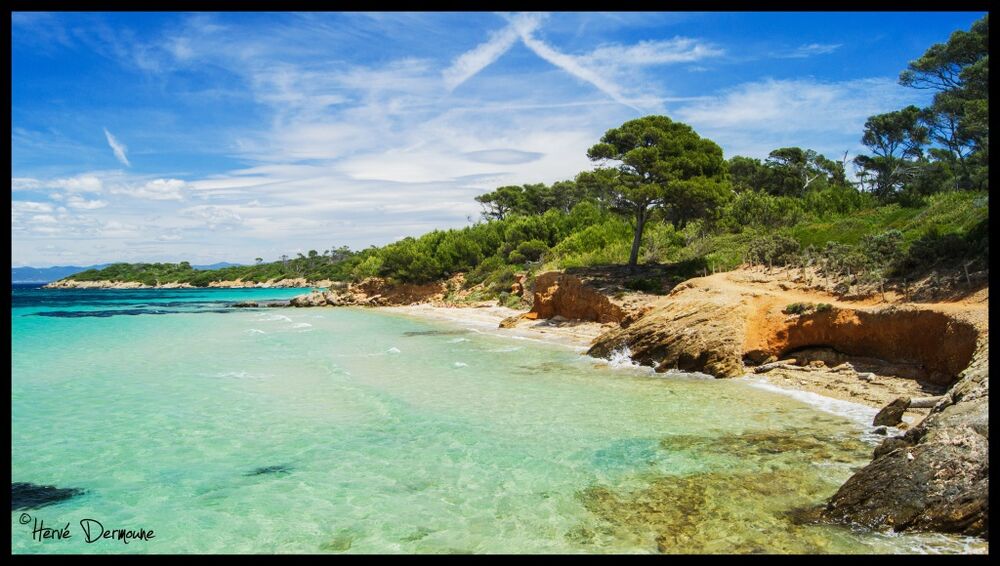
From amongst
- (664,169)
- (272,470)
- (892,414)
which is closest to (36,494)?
(272,470)

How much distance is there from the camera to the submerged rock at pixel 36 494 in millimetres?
8117

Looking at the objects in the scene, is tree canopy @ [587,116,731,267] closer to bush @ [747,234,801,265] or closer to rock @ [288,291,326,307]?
bush @ [747,234,801,265]

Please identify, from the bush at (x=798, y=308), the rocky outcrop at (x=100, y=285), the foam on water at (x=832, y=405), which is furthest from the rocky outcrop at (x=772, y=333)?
the rocky outcrop at (x=100, y=285)

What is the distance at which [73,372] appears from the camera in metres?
19.3

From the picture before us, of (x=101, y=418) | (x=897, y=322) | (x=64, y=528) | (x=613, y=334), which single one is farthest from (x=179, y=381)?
(x=897, y=322)

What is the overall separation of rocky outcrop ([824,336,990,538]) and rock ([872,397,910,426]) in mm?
3015

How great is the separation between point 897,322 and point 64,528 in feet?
54.9

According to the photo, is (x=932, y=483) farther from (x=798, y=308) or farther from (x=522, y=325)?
(x=522, y=325)

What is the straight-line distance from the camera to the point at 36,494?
335 inches

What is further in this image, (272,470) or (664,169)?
(664,169)

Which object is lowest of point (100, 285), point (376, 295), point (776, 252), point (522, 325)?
point (522, 325)

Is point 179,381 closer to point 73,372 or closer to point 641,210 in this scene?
point 73,372

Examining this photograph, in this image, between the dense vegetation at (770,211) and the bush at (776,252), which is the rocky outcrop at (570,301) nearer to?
the dense vegetation at (770,211)

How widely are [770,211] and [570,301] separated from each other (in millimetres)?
15300
